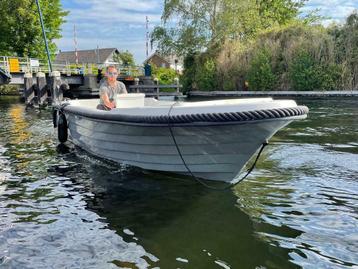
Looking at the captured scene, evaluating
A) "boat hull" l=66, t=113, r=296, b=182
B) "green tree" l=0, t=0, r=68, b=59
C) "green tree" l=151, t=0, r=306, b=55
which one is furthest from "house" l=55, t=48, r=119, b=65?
"boat hull" l=66, t=113, r=296, b=182

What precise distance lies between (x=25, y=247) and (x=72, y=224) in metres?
0.68

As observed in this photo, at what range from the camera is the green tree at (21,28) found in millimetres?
37031

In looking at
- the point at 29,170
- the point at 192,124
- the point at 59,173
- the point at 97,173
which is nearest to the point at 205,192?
the point at 192,124

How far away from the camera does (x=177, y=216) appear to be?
468 cm

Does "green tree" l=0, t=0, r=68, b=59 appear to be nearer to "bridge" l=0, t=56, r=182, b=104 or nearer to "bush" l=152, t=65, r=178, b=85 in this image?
"bridge" l=0, t=56, r=182, b=104

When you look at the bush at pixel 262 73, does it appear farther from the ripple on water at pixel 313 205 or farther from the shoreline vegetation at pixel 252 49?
the ripple on water at pixel 313 205

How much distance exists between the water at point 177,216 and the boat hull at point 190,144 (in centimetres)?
27

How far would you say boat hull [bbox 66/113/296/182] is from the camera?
483cm

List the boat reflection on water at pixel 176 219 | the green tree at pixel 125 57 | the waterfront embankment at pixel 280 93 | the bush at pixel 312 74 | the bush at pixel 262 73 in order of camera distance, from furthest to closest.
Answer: the green tree at pixel 125 57
the bush at pixel 262 73
the bush at pixel 312 74
the waterfront embankment at pixel 280 93
the boat reflection on water at pixel 176 219

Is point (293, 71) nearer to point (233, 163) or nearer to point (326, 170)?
point (326, 170)

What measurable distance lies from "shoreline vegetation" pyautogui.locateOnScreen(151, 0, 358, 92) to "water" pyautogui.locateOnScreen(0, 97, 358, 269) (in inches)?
665

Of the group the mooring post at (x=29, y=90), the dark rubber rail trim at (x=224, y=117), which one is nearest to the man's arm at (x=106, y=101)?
the dark rubber rail trim at (x=224, y=117)

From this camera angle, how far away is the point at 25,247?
396 centimetres

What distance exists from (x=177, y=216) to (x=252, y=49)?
23.9m
